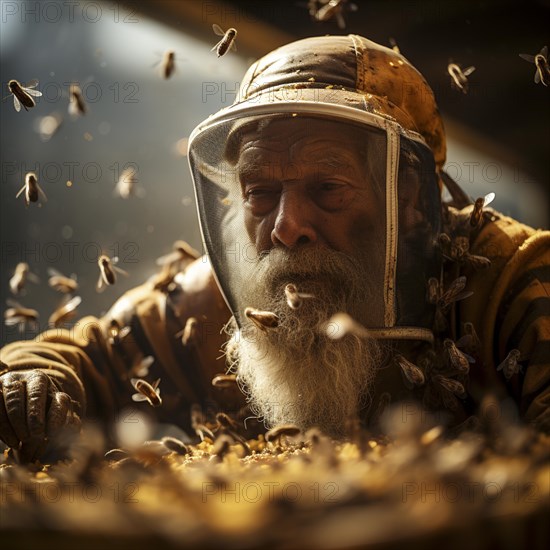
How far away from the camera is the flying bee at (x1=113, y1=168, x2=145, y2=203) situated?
3.40m

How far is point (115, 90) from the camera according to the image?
343 cm

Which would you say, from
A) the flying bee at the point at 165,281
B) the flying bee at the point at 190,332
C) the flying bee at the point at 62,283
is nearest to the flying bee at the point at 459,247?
the flying bee at the point at 190,332

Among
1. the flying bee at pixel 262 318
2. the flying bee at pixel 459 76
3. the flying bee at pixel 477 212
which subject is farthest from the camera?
the flying bee at pixel 459 76

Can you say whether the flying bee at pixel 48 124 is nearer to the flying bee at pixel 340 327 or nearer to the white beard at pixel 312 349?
the white beard at pixel 312 349

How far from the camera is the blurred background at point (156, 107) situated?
10.4 ft

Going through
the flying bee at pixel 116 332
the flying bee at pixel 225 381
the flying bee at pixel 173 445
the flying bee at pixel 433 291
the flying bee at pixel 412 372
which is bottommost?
A: the flying bee at pixel 116 332

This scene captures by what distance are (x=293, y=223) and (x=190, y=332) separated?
2.48 ft

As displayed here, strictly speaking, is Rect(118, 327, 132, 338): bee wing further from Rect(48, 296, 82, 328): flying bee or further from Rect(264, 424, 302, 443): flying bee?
Rect(264, 424, 302, 443): flying bee

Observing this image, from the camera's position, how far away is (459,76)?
2885 mm

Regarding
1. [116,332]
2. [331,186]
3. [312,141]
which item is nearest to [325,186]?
[331,186]

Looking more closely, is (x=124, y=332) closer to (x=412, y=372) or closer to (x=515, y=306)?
(x=412, y=372)

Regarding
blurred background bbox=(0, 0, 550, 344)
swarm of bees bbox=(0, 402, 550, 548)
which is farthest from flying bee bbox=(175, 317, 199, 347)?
swarm of bees bbox=(0, 402, 550, 548)

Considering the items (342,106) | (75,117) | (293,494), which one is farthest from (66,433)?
(75,117)

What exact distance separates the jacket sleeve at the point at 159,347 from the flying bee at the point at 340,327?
26.8 inches
